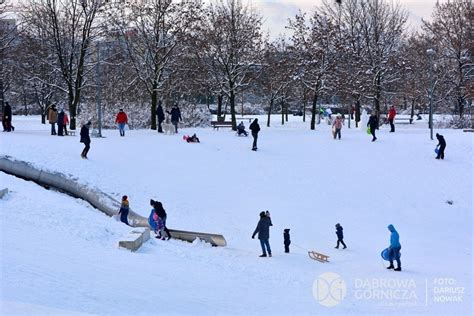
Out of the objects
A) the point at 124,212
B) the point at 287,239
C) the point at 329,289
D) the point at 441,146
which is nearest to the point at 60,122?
the point at 124,212

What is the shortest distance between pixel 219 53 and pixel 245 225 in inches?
874

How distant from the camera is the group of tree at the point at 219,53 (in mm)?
35844

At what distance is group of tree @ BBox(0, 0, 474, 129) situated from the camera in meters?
35.8

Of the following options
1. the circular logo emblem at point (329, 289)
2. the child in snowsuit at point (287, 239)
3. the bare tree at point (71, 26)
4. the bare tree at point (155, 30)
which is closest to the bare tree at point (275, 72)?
the bare tree at point (155, 30)

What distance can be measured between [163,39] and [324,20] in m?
12.4

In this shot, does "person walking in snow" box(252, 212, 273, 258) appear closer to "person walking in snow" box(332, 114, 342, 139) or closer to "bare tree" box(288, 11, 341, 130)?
"person walking in snow" box(332, 114, 342, 139)

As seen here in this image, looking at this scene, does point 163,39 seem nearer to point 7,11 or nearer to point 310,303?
point 7,11

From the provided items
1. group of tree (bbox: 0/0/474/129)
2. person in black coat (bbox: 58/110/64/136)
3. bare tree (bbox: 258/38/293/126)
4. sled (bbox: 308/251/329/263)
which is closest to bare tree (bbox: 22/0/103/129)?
group of tree (bbox: 0/0/474/129)

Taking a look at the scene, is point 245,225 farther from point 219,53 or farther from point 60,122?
point 219,53

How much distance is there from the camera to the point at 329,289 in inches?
484

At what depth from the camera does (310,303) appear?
11008 millimetres

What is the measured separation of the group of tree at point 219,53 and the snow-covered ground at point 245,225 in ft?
22.4

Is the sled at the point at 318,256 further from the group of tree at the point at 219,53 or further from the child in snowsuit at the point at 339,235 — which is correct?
the group of tree at the point at 219,53

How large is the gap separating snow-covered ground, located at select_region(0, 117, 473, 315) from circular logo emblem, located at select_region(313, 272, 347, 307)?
6 cm
